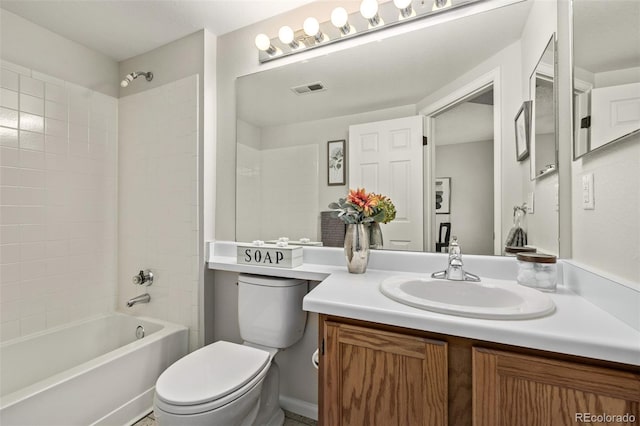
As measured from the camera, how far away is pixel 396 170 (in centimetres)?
145

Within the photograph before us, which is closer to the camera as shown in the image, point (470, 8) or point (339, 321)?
point (339, 321)

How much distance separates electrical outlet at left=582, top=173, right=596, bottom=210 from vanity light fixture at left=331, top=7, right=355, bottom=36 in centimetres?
126

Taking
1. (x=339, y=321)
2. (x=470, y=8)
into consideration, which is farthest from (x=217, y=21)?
(x=339, y=321)

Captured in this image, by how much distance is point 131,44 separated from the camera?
2010mm

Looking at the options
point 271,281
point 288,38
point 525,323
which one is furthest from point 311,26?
point 525,323

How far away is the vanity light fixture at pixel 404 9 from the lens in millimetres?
1365

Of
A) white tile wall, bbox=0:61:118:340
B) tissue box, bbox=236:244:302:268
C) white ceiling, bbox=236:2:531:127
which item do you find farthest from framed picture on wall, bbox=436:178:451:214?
white tile wall, bbox=0:61:118:340

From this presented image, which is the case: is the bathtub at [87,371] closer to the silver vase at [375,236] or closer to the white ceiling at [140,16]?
the silver vase at [375,236]

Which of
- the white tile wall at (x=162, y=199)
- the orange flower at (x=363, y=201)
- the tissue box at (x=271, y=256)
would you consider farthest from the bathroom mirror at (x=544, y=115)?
the white tile wall at (x=162, y=199)

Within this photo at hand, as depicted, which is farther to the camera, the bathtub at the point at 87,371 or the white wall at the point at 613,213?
the bathtub at the point at 87,371

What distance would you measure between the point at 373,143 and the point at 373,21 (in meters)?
0.62

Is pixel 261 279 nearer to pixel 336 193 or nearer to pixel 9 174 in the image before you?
pixel 336 193

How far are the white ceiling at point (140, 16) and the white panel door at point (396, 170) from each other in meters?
0.92

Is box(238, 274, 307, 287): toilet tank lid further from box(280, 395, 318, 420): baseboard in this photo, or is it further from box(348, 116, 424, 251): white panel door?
box(280, 395, 318, 420): baseboard
